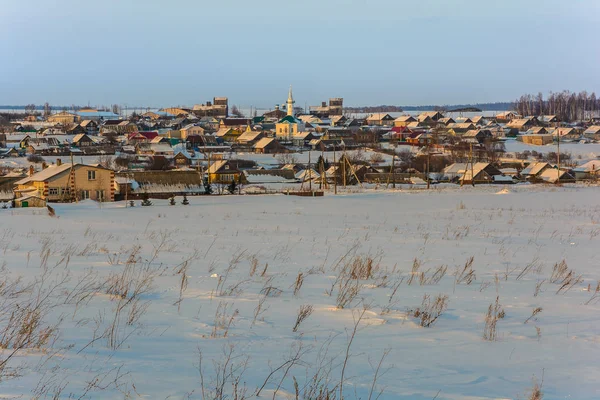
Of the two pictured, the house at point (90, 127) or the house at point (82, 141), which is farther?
the house at point (90, 127)

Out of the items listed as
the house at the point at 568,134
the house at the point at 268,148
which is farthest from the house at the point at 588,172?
the house at the point at 568,134

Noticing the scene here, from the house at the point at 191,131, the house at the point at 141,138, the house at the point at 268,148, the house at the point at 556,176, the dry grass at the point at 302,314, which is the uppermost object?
the house at the point at 191,131

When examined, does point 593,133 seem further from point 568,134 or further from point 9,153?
point 9,153

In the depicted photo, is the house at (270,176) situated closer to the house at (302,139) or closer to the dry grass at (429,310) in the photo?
the house at (302,139)

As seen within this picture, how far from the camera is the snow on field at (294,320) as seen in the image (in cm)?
271

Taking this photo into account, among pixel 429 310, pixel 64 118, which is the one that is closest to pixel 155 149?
pixel 64 118

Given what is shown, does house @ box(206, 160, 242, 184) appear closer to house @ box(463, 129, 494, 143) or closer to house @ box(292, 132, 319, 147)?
house @ box(292, 132, 319, 147)

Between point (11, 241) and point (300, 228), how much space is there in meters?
4.82

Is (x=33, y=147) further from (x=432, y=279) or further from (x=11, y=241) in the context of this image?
(x=432, y=279)

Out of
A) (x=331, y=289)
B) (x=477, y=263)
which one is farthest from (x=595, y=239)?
(x=331, y=289)

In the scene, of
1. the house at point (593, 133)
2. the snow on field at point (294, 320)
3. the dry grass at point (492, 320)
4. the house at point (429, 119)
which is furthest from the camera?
the house at point (429, 119)

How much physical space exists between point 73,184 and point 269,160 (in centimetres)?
2691

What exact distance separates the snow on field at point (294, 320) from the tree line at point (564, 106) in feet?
356

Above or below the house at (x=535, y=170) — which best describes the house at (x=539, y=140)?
above
